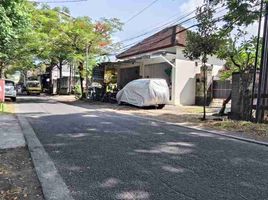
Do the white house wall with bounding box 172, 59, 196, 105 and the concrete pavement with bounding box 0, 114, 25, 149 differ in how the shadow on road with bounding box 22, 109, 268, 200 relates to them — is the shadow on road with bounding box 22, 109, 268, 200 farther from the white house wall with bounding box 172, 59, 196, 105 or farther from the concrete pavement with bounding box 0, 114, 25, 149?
the white house wall with bounding box 172, 59, 196, 105

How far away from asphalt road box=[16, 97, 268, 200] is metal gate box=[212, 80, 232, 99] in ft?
54.8

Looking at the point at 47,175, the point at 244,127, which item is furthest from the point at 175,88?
the point at 47,175

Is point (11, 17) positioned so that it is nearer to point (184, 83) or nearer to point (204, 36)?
point (204, 36)

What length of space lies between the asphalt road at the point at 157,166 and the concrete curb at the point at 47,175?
11cm

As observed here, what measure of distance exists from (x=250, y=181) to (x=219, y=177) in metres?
0.45

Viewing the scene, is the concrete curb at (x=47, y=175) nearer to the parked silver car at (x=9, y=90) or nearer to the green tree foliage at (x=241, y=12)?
the green tree foliage at (x=241, y=12)

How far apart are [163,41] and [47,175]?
76.7 feet

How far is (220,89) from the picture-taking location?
2556 centimetres

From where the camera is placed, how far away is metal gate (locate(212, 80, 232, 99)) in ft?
83.1

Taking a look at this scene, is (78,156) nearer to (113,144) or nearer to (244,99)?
(113,144)

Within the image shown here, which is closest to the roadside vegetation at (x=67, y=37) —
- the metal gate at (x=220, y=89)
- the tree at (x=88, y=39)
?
the tree at (x=88, y=39)

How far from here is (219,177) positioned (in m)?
5.19

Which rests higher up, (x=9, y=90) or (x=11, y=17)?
(x=11, y=17)

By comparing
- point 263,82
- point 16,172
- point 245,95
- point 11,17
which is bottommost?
point 16,172
